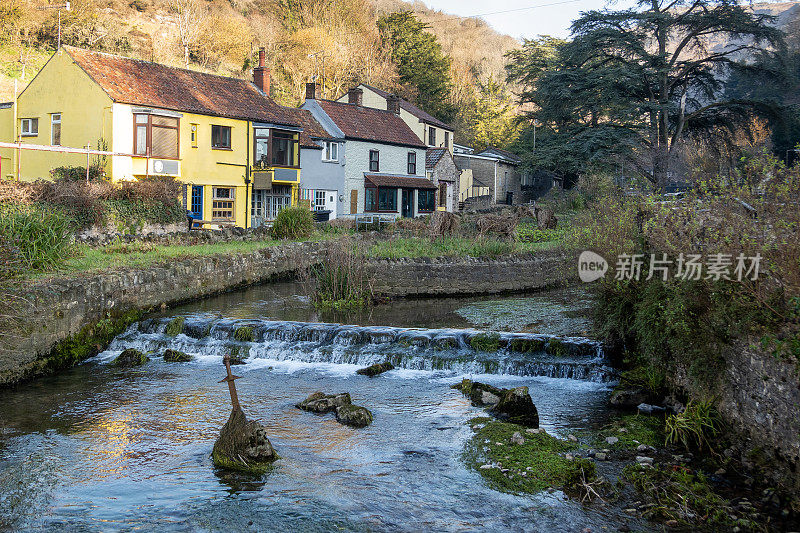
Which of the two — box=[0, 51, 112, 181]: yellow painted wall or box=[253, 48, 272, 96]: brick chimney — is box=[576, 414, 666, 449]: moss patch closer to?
box=[0, 51, 112, 181]: yellow painted wall

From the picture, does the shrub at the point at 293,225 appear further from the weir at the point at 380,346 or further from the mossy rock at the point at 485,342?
the mossy rock at the point at 485,342

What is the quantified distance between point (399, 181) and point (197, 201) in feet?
58.3

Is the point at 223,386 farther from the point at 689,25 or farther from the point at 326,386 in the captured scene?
the point at 689,25

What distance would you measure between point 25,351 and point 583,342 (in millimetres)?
10711

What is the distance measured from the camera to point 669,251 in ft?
31.8

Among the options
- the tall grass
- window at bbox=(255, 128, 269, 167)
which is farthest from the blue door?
the tall grass

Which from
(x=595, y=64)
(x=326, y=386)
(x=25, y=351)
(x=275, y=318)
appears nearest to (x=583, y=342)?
(x=326, y=386)

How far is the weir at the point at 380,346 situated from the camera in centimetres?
1272

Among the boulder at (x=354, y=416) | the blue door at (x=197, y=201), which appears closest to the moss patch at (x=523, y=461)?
the boulder at (x=354, y=416)

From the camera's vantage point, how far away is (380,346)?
14062 mm

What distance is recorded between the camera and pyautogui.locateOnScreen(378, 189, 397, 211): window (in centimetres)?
4603

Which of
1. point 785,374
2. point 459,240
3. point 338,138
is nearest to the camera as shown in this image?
point 785,374

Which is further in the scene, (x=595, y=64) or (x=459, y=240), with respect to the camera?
(x=595, y=64)

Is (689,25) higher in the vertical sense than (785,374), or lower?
higher
